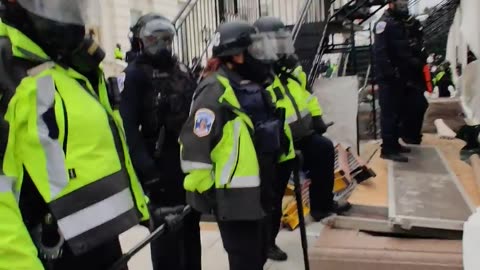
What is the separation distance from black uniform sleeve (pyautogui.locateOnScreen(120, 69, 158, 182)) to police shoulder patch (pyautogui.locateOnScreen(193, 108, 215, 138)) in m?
0.60

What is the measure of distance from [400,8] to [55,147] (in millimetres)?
5141

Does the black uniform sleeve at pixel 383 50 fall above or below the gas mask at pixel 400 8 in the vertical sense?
below

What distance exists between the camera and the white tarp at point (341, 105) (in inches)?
282

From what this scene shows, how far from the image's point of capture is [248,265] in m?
3.15

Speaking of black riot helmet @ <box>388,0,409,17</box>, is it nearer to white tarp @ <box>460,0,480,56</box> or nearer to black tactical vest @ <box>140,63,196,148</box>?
white tarp @ <box>460,0,480,56</box>

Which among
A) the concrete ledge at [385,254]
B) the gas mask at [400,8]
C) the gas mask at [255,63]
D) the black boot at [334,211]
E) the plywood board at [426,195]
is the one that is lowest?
the black boot at [334,211]

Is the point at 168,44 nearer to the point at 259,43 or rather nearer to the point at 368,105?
the point at 259,43

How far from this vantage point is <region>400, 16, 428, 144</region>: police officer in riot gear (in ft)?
21.2

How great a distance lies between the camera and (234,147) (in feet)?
10.0

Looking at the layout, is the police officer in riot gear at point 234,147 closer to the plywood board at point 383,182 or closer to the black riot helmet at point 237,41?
the black riot helmet at point 237,41

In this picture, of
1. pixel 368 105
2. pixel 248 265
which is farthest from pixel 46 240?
pixel 368 105

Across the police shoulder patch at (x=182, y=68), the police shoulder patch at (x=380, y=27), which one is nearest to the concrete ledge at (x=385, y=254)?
the police shoulder patch at (x=182, y=68)

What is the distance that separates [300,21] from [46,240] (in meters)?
6.49

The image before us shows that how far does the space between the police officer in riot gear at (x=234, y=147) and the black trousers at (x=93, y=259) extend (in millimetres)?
961
